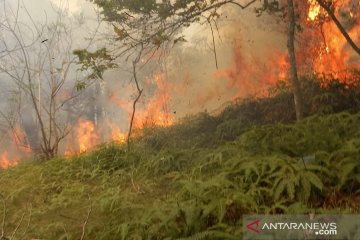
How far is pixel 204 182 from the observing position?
4836 mm

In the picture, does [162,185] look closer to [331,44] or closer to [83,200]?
[83,200]

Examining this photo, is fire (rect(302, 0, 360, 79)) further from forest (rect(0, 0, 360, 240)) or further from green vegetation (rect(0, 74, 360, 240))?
green vegetation (rect(0, 74, 360, 240))

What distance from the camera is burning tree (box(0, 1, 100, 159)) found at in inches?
433

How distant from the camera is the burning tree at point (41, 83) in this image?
36.1 feet

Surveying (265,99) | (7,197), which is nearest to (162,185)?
(7,197)

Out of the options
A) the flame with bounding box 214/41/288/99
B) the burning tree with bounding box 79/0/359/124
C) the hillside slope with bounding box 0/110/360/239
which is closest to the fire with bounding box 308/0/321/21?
the flame with bounding box 214/41/288/99

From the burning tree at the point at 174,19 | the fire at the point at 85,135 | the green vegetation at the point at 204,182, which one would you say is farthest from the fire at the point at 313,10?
the fire at the point at 85,135

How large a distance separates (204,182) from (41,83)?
24.8 metres

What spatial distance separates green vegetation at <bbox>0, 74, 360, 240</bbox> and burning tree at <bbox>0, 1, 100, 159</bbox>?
227 centimetres

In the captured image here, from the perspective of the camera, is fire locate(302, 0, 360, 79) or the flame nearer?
fire locate(302, 0, 360, 79)

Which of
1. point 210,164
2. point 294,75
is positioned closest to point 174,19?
point 294,75

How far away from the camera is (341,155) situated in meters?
4.86

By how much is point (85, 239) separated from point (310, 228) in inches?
117

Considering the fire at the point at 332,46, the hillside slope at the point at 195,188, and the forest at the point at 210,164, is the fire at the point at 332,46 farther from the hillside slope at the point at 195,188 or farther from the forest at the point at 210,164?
the hillside slope at the point at 195,188
